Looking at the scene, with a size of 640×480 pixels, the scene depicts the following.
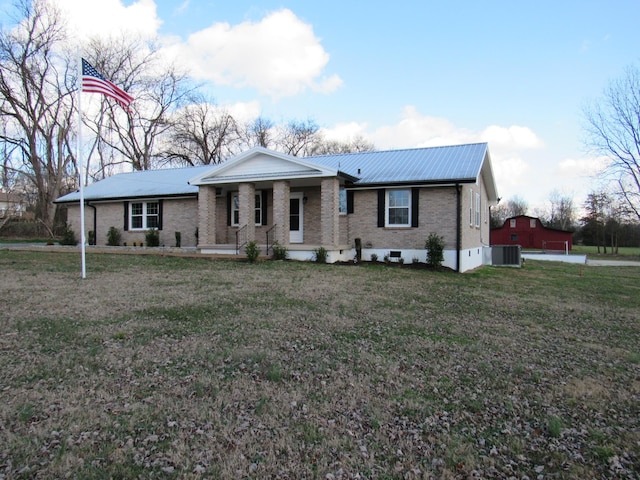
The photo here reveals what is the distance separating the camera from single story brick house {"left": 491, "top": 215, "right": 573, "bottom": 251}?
3875 cm

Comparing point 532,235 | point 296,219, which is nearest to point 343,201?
point 296,219

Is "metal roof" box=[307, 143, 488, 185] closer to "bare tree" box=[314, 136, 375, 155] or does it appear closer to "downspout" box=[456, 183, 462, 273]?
"downspout" box=[456, 183, 462, 273]

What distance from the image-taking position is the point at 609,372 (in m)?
4.73

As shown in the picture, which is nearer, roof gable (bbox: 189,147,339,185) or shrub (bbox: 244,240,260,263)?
shrub (bbox: 244,240,260,263)

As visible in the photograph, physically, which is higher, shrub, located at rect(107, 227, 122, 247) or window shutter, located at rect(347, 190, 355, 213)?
window shutter, located at rect(347, 190, 355, 213)

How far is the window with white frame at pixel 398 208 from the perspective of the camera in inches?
588

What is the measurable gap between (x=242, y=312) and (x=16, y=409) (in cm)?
378

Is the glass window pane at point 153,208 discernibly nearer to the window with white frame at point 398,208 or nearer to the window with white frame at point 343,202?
the window with white frame at point 343,202

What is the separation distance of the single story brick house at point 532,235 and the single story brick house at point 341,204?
24.9 meters

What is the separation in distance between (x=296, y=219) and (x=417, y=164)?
540cm

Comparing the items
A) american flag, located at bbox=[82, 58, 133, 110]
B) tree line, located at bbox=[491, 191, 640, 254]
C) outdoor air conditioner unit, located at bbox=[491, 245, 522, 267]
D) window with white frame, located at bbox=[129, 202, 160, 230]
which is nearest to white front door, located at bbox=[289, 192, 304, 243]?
Result: window with white frame, located at bbox=[129, 202, 160, 230]

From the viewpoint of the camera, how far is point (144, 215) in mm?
19297

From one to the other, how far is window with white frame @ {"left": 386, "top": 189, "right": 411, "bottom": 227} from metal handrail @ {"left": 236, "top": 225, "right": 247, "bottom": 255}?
18.2ft

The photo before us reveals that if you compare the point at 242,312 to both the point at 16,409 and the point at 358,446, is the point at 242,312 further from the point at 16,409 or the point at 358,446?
the point at 358,446
